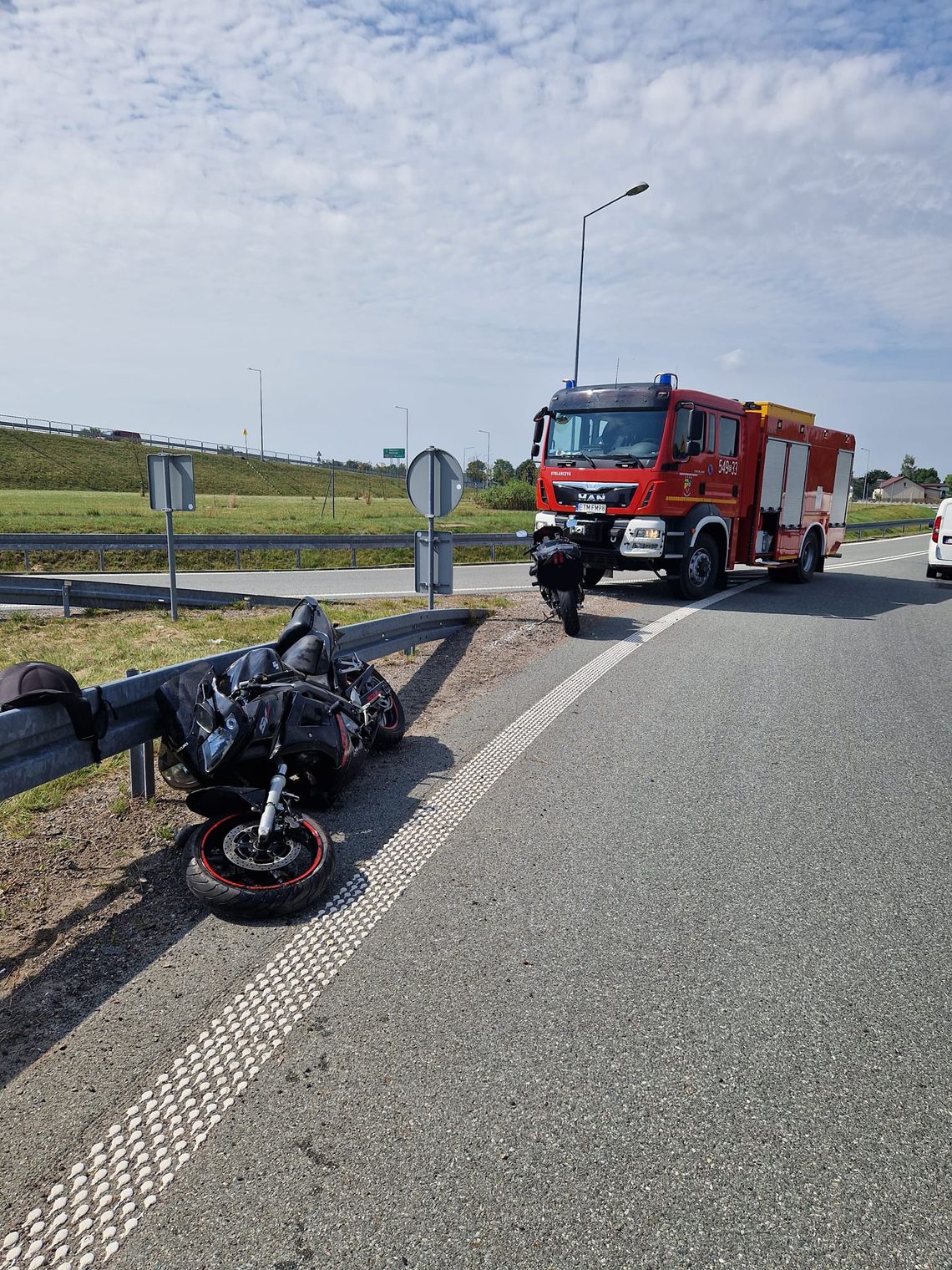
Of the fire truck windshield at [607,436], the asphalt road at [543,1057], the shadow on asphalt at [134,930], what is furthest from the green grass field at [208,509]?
the asphalt road at [543,1057]

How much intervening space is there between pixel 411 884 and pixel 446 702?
130 inches

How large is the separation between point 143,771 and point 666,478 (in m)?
9.17

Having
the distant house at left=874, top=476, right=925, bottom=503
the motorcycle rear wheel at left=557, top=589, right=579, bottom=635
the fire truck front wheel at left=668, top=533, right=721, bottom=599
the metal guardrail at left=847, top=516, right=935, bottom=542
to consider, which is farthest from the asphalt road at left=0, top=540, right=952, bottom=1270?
the distant house at left=874, top=476, right=925, bottom=503

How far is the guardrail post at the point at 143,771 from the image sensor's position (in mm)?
4531

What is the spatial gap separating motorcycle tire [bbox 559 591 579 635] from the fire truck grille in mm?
2720

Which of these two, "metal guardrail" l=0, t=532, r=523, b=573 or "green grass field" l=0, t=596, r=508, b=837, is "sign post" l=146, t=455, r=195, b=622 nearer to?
"green grass field" l=0, t=596, r=508, b=837

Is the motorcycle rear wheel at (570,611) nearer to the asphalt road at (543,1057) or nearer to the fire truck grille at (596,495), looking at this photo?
the fire truck grille at (596,495)

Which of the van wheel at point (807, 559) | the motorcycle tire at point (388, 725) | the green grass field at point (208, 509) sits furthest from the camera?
the green grass field at point (208, 509)

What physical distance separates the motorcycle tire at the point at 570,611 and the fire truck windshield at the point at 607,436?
3.10m

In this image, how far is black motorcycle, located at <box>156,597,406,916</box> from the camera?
11.1ft

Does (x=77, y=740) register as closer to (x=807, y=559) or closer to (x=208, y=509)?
(x=807, y=559)

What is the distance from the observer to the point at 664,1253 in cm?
190

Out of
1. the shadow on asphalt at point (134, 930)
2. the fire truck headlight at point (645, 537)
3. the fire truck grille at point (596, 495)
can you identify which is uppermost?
the fire truck grille at point (596, 495)

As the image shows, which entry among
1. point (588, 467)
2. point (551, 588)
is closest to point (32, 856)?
point (551, 588)
